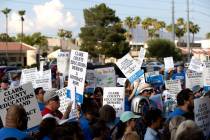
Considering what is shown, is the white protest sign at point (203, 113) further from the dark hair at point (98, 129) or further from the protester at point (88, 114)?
the dark hair at point (98, 129)

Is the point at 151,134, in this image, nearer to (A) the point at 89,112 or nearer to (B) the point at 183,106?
(A) the point at 89,112

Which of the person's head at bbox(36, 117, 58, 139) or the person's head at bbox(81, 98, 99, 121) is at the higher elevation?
the person's head at bbox(81, 98, 99, 121)

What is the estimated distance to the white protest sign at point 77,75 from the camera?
9.01 meters

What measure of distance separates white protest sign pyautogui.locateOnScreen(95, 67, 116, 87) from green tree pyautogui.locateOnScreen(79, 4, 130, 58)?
55414 millimetres

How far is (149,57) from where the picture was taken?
261 ft

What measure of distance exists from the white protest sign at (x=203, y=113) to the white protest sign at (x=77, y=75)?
2.54m

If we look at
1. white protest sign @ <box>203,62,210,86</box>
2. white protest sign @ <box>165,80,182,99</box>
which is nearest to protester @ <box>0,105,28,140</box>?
white protest sign @ <box>165,80,182,99</box>

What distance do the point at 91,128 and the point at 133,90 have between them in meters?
4.70

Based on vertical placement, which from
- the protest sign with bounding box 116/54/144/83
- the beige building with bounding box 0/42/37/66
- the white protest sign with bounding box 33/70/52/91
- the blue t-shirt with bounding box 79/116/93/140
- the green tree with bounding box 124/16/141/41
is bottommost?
the blue t-shirt with bounding box 79/116/93/140

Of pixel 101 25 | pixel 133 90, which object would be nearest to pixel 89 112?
pixel 133 90

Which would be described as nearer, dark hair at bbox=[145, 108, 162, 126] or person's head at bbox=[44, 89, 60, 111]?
dark hair at bbox=[145, 108, 162, 126]

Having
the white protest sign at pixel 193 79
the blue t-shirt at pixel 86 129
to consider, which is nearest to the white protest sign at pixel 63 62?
the white protest sign at pixel 193 79

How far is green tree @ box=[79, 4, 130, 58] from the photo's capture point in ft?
230

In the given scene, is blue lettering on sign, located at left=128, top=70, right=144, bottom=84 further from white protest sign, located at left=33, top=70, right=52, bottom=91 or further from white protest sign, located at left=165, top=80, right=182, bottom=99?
white protest sign, located at left=33, top=70, right=52, bottom=91
